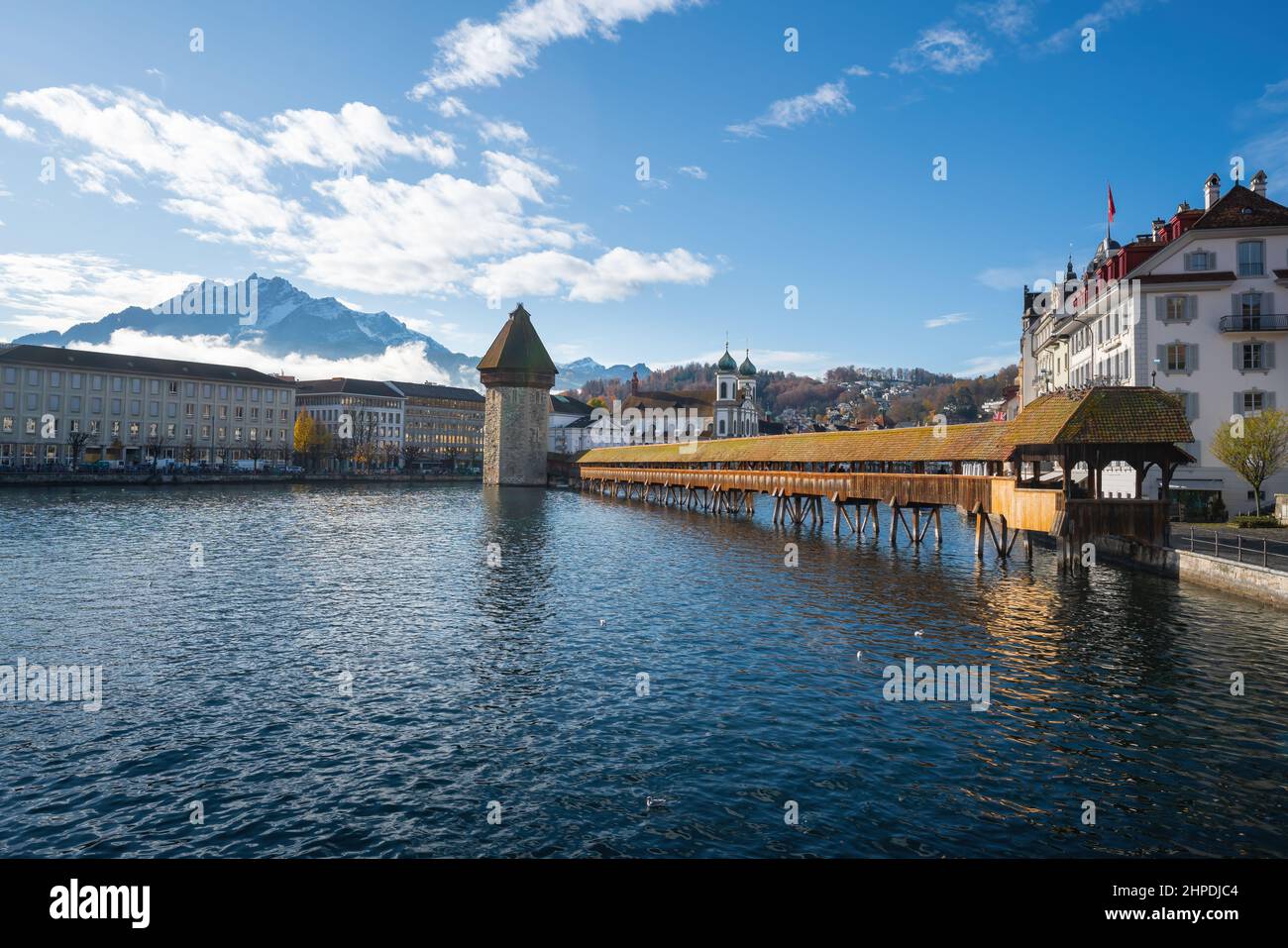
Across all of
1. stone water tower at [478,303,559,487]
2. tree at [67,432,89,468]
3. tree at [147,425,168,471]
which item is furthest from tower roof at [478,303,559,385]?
tree at [67,432,89,468]

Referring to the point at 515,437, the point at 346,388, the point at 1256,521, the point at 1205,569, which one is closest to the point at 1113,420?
the point at 1205,569

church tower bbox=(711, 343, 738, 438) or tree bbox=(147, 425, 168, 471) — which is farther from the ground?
church tower bbox=(711, 343, 738, 438)

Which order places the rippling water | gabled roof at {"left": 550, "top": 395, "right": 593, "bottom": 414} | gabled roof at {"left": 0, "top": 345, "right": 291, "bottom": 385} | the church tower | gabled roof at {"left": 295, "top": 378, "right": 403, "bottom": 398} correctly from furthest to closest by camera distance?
gabled roof at {"left": 550, "top": 395, "right": 593, "bottom": 414} < gabled roof at {"left": 295, "top": 378, "right": 403, "bottom": 398} < the church tower < gabled roof at {"left": 0, "top": 345, "right": 291, "bottom": 385} < the rippling water

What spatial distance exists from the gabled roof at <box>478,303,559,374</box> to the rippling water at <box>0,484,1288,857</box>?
273 ft

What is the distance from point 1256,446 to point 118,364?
124m

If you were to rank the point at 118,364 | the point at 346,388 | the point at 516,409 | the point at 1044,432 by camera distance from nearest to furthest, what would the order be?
1. the point at 1044,432
2. the point at 118,364
3. the point at 516,409
4. the point at 346,388

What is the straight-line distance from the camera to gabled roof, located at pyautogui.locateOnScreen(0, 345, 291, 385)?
96188 mm

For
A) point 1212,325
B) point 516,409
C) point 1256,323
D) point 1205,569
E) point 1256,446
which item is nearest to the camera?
point 1205,569

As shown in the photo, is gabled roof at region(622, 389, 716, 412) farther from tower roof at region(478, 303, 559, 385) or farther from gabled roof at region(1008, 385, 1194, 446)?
gabled roof at region(1008, 385, 1194, 446)

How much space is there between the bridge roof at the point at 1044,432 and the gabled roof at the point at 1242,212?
17307 mm

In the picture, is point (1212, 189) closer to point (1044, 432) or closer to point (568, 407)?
point (1044, 432)

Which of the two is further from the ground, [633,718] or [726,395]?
[726,395]

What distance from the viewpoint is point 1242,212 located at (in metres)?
39.7
